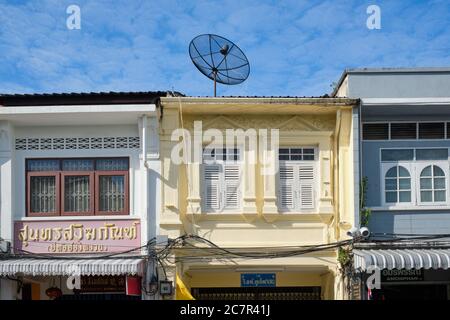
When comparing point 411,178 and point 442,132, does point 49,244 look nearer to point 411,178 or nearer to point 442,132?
point 411,178

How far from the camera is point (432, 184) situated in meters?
13.7

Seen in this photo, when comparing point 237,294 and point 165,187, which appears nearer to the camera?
point 165,187

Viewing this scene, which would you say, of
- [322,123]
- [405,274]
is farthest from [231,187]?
[405,274]

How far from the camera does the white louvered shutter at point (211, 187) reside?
1362 centimetres

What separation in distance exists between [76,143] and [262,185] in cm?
415

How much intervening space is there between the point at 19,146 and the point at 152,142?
2.96m

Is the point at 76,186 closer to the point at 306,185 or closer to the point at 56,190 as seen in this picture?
the point at 56,190

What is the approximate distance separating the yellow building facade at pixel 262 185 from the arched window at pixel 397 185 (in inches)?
35.8

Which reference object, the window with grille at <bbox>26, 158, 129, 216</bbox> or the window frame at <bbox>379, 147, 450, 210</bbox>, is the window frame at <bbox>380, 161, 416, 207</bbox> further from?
the window with grille at <bbox>26, 158, 129, 216</bbox>

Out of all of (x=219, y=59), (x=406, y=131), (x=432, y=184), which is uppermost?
(x=219, y=59)

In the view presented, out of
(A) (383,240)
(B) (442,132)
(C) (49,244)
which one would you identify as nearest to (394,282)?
(A) (383,240)

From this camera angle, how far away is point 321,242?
13492 mm

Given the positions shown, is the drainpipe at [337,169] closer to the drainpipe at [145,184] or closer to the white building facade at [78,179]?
the white building facade at [78,179]

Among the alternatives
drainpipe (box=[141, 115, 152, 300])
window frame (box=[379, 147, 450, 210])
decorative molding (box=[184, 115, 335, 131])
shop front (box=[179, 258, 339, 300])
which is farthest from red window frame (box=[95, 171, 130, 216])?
window frame (box=[379, 147, 450, 210])
